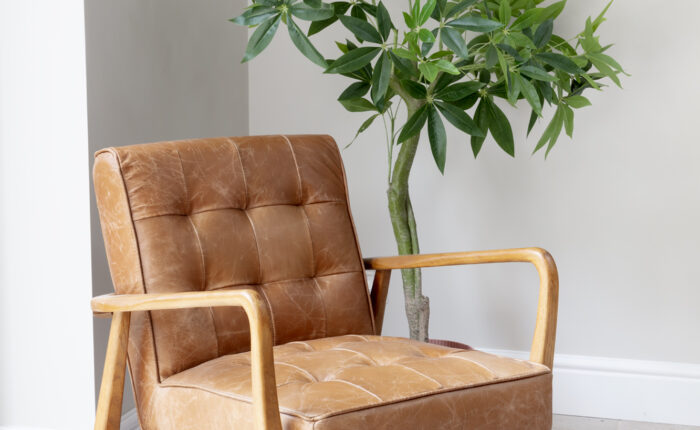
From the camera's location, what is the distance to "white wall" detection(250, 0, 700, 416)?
7.42ft

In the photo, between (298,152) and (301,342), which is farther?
(298,152)

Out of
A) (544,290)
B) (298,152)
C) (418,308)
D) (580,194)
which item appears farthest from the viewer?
(580,194)

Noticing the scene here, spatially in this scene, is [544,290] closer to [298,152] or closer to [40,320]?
[298,152]

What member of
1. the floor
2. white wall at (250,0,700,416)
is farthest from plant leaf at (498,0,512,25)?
the floor

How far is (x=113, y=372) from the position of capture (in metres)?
1.43

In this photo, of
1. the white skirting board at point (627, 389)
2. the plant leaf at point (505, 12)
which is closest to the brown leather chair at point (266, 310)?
the plant leaf at point (505, 12)

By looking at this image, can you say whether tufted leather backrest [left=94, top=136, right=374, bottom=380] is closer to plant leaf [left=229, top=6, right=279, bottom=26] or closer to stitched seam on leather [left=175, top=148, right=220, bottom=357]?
stitched seam on leather [left=175, top=148, right=220, bottom=357]

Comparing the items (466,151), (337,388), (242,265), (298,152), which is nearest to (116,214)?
(242,265)

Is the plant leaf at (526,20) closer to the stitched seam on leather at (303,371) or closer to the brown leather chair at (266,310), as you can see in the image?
the brown leather chair at (266,310)

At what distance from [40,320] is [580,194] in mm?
1528

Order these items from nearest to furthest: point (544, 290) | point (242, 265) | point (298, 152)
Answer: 1. point (544, 290)
2. point (242, 265)
3. point (298, 152)

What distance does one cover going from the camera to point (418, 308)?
2.11 m

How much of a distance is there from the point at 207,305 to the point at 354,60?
73 cm

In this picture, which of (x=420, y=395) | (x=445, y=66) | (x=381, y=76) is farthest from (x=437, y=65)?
(x=420, y=395)
